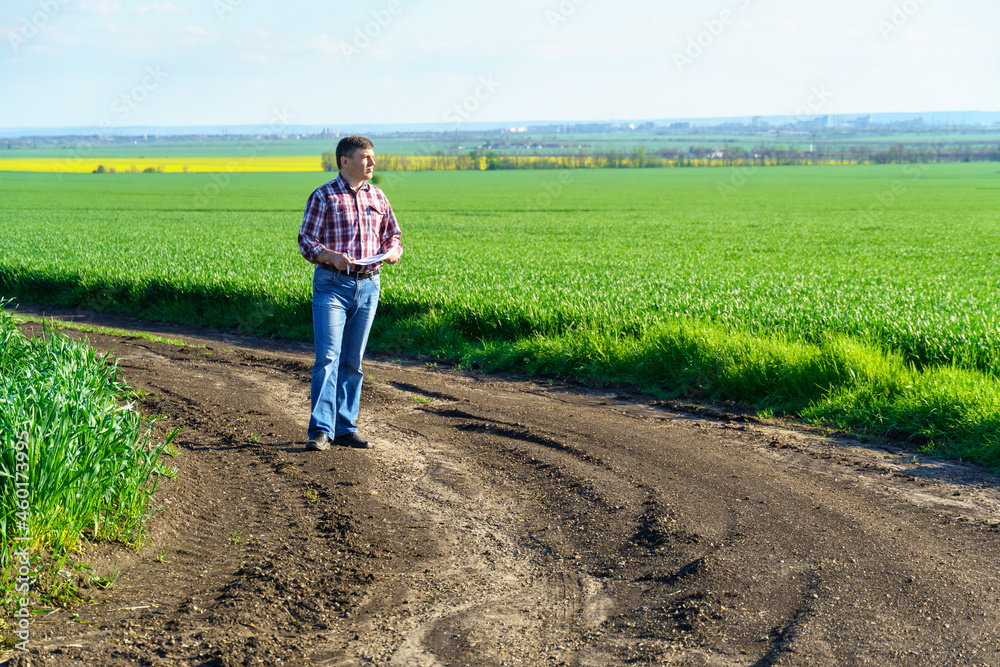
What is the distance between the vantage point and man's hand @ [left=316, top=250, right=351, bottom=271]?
6793mm

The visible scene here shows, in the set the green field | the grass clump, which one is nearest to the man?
the grass clump

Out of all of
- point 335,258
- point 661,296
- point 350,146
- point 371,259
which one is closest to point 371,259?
point 371,259

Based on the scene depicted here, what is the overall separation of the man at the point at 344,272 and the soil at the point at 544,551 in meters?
0.38

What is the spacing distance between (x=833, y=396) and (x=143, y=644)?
7.03 m

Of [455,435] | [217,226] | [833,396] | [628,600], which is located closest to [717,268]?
[833,396]

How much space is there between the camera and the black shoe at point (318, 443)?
7.01 meters

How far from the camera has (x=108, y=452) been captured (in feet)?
16.2

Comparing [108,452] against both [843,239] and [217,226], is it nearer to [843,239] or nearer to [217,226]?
[843,239]

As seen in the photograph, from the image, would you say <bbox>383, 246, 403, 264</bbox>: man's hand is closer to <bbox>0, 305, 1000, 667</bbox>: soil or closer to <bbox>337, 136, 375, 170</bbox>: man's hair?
<bbox>337, 136, 375, 170</bbox>: man's hair

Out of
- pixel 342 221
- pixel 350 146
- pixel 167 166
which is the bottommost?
pixel 342 221

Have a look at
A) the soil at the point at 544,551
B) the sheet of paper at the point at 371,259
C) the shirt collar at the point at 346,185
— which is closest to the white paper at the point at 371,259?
the sheet of paper at the point at 371,259

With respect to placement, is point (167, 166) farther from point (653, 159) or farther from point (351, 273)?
point (351, 273)

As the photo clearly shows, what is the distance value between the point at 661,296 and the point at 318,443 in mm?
8176

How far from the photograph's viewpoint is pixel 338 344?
7145 millimetres
